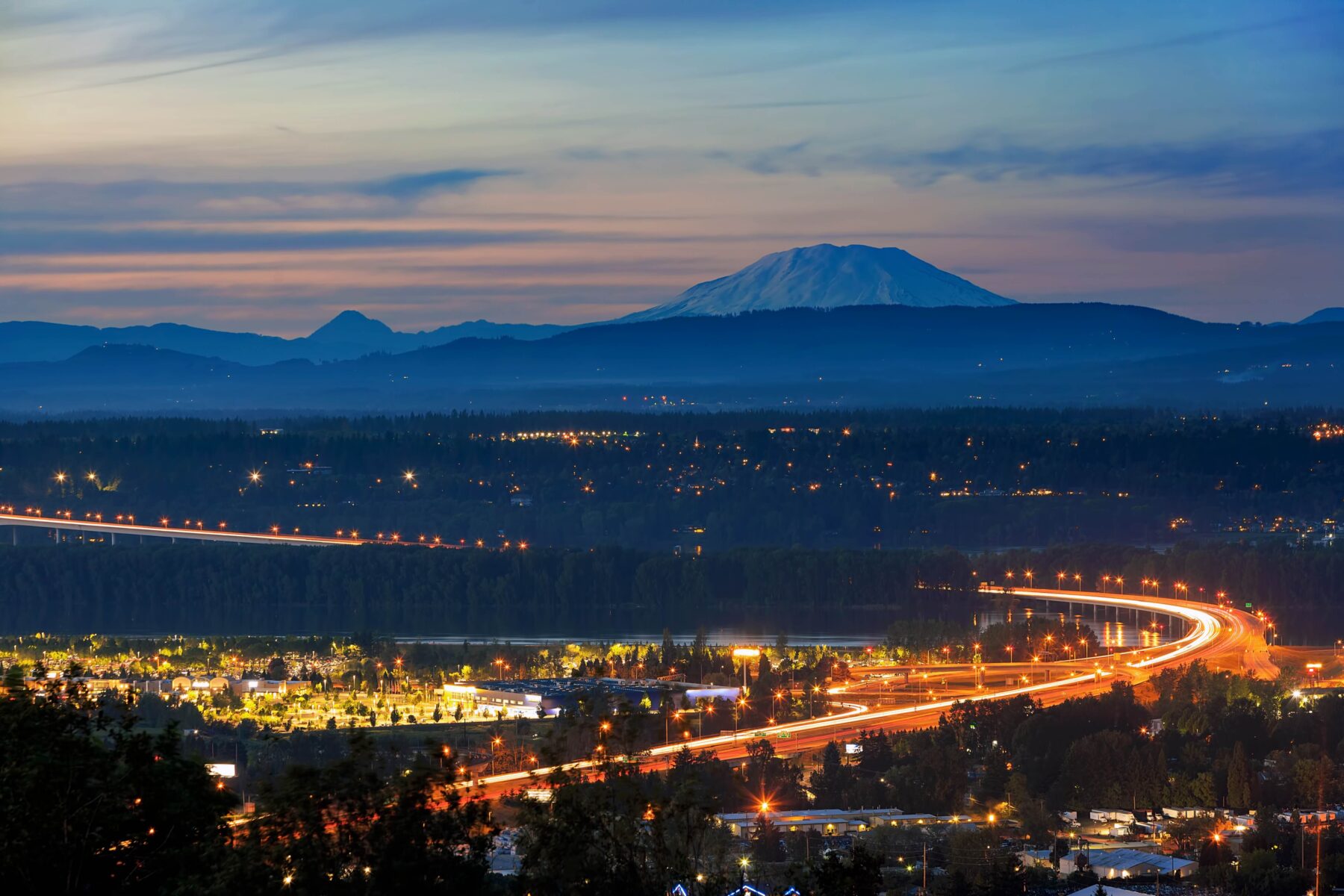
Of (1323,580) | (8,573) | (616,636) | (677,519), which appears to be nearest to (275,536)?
(8,573)

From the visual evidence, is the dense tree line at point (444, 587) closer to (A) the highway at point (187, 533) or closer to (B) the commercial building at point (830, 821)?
(A) the highway at point (187, 533)

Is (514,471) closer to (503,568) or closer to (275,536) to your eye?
(275,536)

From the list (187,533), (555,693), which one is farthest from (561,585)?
(555,693)

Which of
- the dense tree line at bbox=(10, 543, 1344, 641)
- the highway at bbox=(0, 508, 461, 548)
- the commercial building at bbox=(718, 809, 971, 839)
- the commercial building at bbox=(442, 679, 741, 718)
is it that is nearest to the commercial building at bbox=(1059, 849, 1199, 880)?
the commercial building at bbox=(718, 809, 971, 839)

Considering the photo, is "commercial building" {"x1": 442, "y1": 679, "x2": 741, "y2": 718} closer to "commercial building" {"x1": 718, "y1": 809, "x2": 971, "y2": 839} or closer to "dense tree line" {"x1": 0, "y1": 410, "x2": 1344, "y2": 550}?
"commercial building" {"x1": 718, "y1": 809, "x2": 971, "y2": 839}

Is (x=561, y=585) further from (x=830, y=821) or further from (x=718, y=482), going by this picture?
(x=830, y=821)

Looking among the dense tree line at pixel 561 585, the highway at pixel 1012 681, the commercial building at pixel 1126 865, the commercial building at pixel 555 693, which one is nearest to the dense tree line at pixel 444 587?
the dense tree line at pixel 561 585
